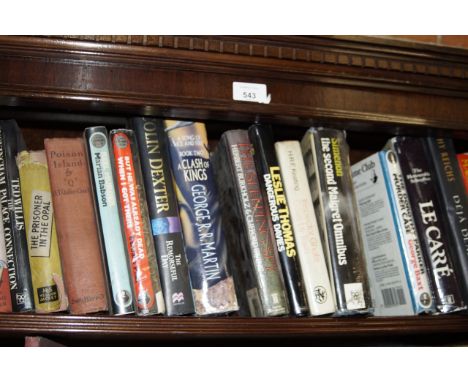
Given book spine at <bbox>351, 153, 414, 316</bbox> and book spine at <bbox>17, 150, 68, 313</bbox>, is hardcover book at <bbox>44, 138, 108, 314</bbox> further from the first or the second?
book spine at <bbox>351, 153, 414, 316</bbox>

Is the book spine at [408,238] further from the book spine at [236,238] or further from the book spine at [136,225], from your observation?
the book spine at [136,225]

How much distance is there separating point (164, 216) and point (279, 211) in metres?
0.19

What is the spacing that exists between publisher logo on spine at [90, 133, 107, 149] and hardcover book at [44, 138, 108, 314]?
0.08 feet

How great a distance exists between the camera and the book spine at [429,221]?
1007mm

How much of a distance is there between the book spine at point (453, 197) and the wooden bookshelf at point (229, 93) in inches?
1.4

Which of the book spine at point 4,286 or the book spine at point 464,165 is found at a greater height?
the book spine at point 464,165

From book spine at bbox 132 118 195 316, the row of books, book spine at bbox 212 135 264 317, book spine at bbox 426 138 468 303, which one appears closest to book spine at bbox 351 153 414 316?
the row of books

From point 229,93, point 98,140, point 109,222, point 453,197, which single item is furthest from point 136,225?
point 453,197

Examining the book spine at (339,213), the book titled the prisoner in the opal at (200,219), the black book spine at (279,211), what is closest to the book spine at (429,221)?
the book spine at (339,213)

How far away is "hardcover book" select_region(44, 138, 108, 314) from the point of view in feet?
2.91

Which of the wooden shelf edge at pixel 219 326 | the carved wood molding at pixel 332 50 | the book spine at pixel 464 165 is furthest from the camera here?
the book spine at pixel 464 165

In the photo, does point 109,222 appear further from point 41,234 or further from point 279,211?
point 279,211

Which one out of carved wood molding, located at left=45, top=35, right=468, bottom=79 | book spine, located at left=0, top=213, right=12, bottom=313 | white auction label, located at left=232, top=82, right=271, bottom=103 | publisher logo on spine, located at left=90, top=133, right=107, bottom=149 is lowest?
book spine, located at left=0, top=213, right=12, bottom=313
